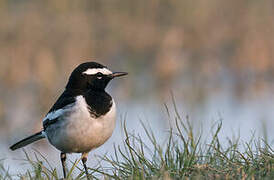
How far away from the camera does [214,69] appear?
500 inches

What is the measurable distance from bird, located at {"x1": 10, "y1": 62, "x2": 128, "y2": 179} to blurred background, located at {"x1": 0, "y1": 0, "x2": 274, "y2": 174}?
9.84 feet

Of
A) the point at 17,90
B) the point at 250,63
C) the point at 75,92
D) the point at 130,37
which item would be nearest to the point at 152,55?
the point at 130,37

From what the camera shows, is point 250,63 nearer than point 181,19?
Yes

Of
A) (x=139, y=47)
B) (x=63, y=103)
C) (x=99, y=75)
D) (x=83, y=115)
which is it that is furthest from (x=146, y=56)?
(x=83, y=115)

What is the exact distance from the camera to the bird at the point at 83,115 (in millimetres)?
5508

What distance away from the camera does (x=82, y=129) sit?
216 inches

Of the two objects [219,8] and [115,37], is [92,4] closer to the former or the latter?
[115,37]

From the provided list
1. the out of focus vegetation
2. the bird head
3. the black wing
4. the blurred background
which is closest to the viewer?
the black wing

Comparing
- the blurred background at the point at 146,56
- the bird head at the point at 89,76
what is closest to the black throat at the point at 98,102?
the bird head at the point at 89,76

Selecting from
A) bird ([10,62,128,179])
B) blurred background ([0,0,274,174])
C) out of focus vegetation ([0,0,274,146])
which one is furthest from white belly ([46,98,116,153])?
out of focus vegetation ([0,0,274,146])

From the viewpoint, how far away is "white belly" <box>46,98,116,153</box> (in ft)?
18.0

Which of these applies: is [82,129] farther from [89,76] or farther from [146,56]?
[146,56]

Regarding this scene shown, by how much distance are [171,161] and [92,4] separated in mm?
9511

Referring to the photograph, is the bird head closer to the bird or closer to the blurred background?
the bird
